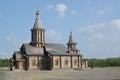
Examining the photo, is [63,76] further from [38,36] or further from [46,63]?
[38,36]

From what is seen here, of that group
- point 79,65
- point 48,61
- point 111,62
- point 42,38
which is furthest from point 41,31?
point 111,62

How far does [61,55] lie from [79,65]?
16.4 feet

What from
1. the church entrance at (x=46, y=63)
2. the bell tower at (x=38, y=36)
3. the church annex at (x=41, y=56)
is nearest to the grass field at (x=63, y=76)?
the church annex at (x=41, y=56)

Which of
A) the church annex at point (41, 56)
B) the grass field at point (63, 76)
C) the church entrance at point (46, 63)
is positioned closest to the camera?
the grass field at point (63, 76)

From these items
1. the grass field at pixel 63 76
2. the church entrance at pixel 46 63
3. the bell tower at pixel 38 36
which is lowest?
the grass field at pixel 63 76

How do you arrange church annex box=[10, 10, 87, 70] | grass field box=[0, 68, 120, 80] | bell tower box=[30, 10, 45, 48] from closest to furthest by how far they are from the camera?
grass field box=[0, 68, 120, 80], church annex box=[10, 10, 87, 70], bell tower box=[30, 10, 45, 48]

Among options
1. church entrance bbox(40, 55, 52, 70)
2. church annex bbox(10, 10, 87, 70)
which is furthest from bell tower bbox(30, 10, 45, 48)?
church entrance bbox(40, 55, 52, 70)

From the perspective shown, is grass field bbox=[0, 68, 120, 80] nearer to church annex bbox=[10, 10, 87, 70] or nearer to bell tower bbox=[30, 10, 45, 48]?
church annex bbox=[10, 10, 87, 70]

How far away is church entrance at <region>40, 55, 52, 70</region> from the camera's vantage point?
65.8 metres

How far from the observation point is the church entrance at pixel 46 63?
65.8m

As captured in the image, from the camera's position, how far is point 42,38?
66750 mm

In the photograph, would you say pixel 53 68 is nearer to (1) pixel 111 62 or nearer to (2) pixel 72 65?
(2) pixel 72 65

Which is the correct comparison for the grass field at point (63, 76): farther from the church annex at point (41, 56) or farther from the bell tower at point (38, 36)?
the bell tower at point (38, 36)

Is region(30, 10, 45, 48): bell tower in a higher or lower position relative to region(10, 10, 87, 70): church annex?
higher
